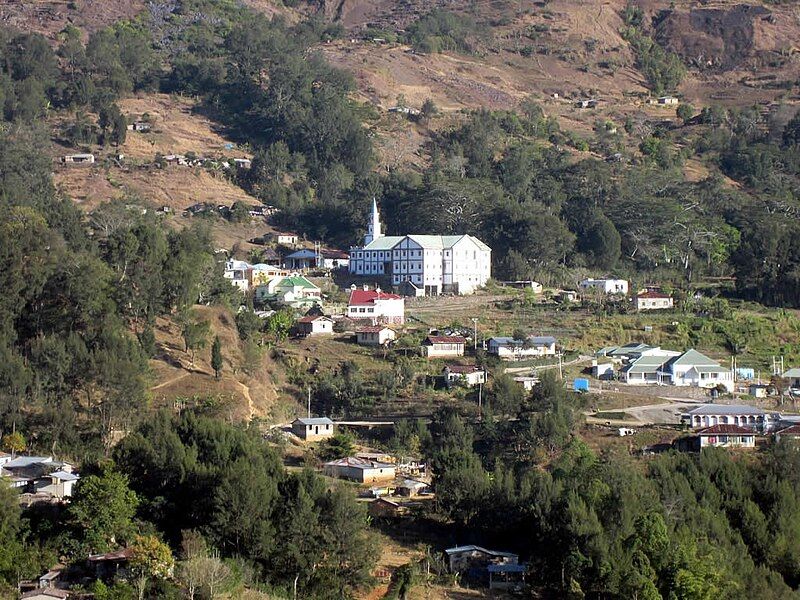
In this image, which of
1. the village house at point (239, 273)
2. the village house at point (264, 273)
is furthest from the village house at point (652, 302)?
the village house at point (239, 273)

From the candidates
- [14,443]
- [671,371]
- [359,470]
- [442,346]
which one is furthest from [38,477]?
[671,371]

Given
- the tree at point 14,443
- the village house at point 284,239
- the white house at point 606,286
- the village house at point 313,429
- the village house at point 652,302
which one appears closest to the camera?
the tree at point 14,443

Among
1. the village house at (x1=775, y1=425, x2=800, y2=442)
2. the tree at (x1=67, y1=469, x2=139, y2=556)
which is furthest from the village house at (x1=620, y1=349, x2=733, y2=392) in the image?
the tree at (x1=67, y1=469, x2=139, y2=556)

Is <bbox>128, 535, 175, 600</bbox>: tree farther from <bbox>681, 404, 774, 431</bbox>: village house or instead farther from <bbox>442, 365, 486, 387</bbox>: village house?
<bbox>681, 404, 774, 431</bbox>: village house

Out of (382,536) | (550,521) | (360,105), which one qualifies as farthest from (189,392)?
(360,105)

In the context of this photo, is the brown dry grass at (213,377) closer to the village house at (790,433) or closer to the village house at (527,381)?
the village house at (527,381)

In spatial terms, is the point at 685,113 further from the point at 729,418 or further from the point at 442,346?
the point at 729,418
